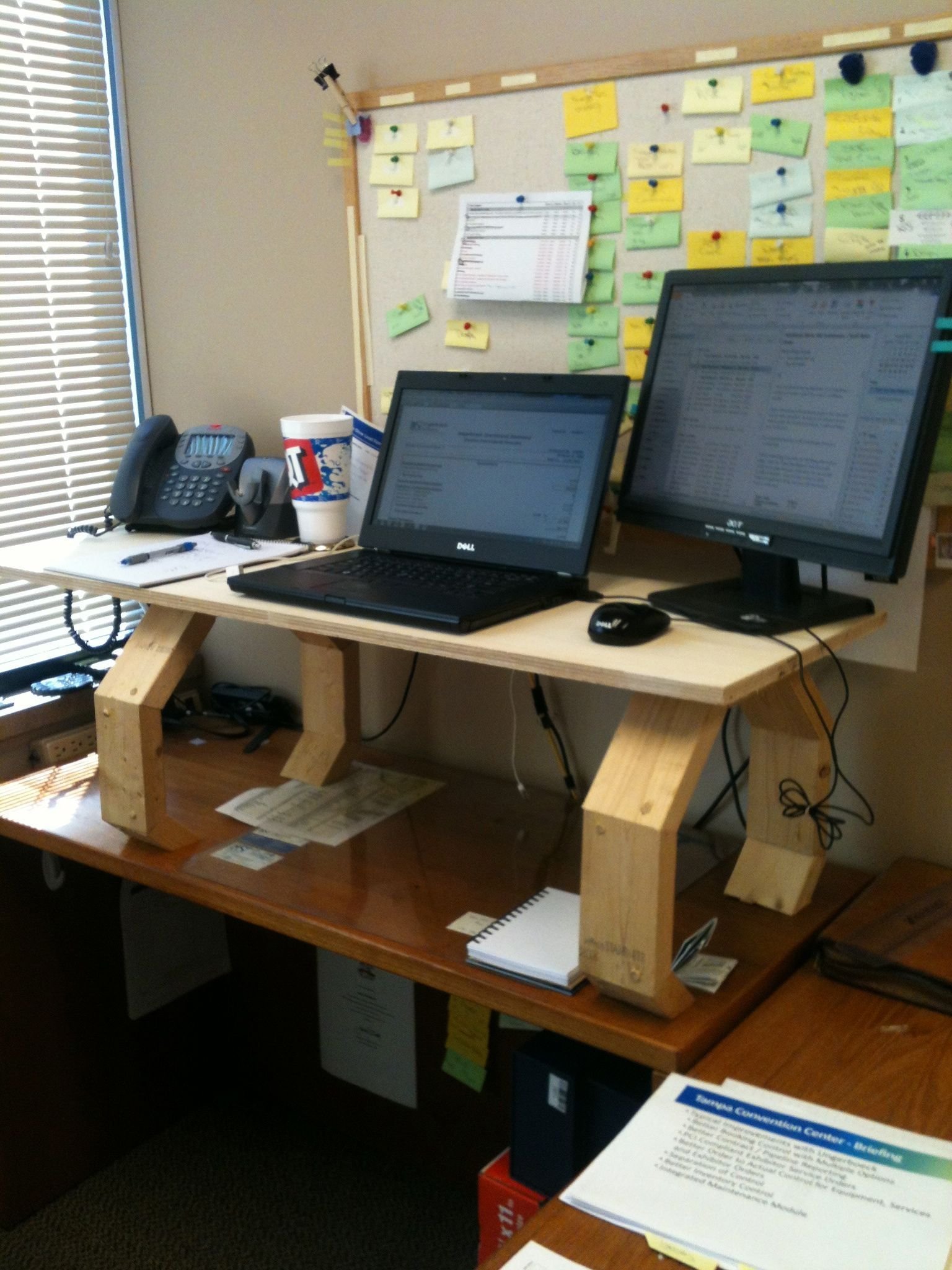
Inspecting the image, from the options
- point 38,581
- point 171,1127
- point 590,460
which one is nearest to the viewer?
point 590,460

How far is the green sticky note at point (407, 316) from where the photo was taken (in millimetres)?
1783

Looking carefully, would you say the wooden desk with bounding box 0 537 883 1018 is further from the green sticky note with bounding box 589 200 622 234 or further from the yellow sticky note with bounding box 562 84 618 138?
the yellow sticky note with bounding box 562 84 618 138

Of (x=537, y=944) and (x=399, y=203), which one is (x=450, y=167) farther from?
(x=537, y=944)

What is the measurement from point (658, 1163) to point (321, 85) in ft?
5.06

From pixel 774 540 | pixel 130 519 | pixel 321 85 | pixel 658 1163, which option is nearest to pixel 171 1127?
pixel 130 519

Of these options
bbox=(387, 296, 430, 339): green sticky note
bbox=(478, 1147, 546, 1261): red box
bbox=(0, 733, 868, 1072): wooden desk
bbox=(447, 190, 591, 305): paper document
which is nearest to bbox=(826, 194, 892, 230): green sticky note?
bbox=(447, 190, 591, 305): paper document

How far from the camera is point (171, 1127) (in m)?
2.22

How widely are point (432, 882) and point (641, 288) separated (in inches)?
32.7

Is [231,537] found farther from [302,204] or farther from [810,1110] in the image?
[810,1110]

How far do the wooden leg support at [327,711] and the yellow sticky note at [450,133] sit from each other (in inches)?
29.3

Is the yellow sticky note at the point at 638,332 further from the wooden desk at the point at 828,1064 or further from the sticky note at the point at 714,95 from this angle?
the wooden desk at the point at 828,1064

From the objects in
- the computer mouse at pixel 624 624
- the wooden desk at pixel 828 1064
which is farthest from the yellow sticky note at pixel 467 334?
the wooden desk at pixel 828 1064

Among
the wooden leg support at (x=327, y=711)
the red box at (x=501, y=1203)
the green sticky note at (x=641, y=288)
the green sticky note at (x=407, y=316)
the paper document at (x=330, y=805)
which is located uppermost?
the green sticky note at (x=641, y=288)

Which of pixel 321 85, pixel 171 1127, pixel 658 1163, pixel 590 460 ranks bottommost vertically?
pixel 171 1127
